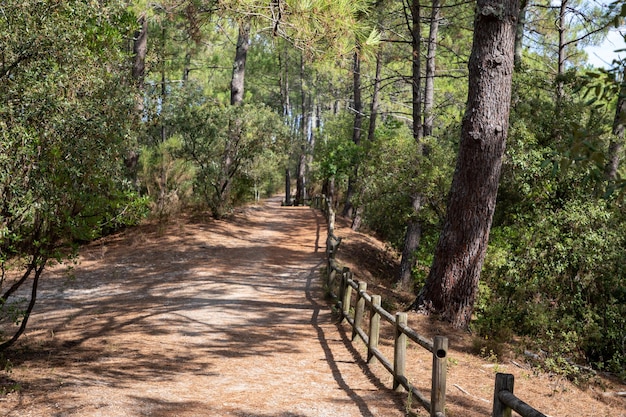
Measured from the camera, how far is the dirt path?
6.17 m

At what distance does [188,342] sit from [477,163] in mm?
5130

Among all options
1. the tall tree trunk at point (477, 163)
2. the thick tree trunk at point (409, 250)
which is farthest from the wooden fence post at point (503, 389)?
the thick tree trunk at point (409, 250)

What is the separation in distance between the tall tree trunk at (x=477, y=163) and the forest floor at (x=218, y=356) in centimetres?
75

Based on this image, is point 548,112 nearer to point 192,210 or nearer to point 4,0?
point 4,0

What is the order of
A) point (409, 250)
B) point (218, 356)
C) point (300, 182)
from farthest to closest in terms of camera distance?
point (300, 182)
point (409, 250)
point (218, 356)

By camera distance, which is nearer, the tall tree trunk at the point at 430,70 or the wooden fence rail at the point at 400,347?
the wooden fence rail at the point at 400,347

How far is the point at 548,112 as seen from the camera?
11812 millimetres

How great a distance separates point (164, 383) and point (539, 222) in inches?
286

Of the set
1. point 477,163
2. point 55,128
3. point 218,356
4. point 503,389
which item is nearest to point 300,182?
point 477,163

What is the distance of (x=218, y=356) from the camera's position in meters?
8.31

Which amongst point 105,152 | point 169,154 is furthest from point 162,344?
point 169,154

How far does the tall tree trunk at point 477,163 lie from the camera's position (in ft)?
28.8

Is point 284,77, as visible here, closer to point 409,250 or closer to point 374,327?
point 409,250

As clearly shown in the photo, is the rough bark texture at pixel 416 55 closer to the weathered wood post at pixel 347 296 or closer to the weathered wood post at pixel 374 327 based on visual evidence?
the weathered wood post at pixel 347 296
